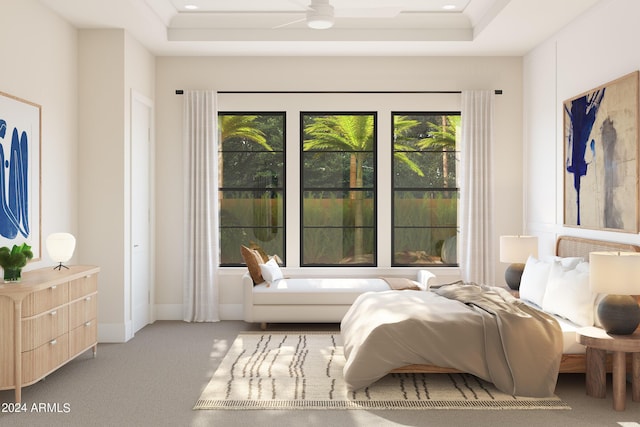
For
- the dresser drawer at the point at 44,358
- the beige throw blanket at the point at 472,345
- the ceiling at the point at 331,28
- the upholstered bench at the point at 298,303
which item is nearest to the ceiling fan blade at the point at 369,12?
the ceiling at the point at 331,28

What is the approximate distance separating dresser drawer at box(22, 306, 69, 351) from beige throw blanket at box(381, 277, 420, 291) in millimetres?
3371

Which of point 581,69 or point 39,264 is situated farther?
point 581,69

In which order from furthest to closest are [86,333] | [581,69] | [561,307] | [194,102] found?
[194,102] < [581,69] < [86,333] < [561,307]

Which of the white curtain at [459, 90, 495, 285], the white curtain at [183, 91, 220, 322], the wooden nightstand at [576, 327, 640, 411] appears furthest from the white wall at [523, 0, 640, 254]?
the white curtain at [183, 91, 220, 322]

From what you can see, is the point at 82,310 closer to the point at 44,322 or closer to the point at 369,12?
the point at 44,322

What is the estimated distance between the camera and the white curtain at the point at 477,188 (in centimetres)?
735

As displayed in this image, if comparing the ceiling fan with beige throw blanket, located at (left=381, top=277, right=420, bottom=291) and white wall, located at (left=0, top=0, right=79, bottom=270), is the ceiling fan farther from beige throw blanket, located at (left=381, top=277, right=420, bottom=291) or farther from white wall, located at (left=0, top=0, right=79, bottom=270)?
beige throw blanket, located at (left=381, top=277, right=420, bottom=291)

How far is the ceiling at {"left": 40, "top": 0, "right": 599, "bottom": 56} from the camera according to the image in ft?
20.1

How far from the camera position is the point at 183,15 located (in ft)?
22.0

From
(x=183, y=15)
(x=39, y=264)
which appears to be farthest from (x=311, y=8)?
(x=39, y=264)

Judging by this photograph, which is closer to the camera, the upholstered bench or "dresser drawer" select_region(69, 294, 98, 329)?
"dresser drawer" select_region(69, 294, 98, 329)

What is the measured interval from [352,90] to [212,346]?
3481 mm

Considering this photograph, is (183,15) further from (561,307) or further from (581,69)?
(561,307)

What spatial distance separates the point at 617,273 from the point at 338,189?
3.97 m
